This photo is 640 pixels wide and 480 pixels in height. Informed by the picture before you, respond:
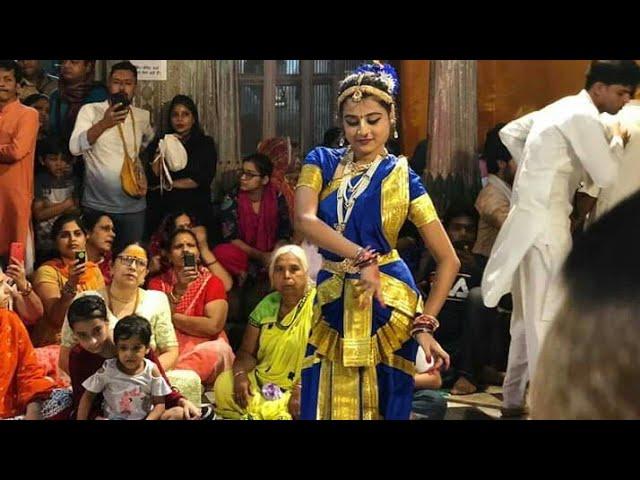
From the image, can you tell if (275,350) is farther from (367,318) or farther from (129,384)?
(367,318)

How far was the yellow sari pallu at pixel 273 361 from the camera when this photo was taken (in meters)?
3.46

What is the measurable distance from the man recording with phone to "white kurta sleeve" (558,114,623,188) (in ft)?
4.96

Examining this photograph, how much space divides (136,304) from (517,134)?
1.49 meters

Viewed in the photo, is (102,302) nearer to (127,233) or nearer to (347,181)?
(127,233)

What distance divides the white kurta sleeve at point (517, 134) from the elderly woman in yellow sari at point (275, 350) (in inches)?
32.0

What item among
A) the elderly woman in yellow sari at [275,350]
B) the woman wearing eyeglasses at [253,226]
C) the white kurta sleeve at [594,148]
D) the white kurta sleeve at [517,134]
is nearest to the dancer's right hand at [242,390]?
the elderly woman in yellow sari at [275,350]

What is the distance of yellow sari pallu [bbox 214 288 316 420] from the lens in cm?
346

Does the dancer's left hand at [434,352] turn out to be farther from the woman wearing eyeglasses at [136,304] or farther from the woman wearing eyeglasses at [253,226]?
the woman wearing eyeglasses at [136,304]

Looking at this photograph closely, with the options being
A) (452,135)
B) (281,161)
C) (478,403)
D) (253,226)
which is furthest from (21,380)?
(452,135)

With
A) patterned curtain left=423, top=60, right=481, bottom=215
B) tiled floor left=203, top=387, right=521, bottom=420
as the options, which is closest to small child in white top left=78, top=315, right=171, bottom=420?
tiled floor left=203, top=387, right=521, bottom=420

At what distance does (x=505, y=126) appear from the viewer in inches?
138

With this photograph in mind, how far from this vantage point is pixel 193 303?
367 centimetres
